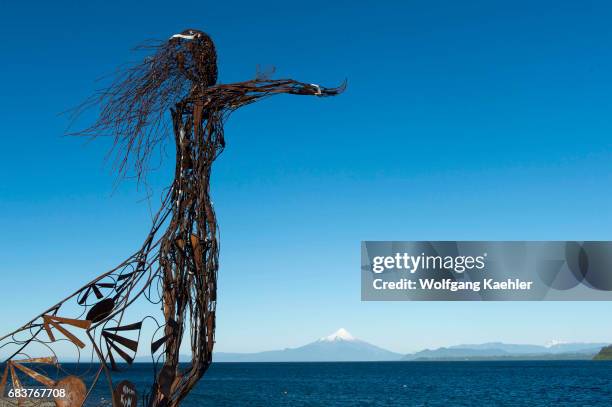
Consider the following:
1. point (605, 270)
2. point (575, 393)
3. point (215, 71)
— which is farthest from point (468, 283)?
point (575, 393)

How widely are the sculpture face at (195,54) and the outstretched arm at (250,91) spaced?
157mm

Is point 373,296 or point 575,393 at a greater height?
point 373,296

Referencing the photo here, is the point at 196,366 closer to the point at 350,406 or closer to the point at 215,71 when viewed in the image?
the point at 215,71

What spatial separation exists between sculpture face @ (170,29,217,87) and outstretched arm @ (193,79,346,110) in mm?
157

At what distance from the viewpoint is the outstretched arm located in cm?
559

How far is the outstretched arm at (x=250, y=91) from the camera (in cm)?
559

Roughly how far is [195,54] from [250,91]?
52 centimetres

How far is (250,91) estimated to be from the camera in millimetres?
5613

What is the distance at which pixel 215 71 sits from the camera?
227 inches

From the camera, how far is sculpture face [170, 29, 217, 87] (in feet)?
18.5

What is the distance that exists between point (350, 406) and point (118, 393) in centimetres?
2946

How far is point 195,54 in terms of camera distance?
568cm

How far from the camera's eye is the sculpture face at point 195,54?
5.65 meters

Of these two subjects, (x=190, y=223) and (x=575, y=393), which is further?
(x=575, y=393)
